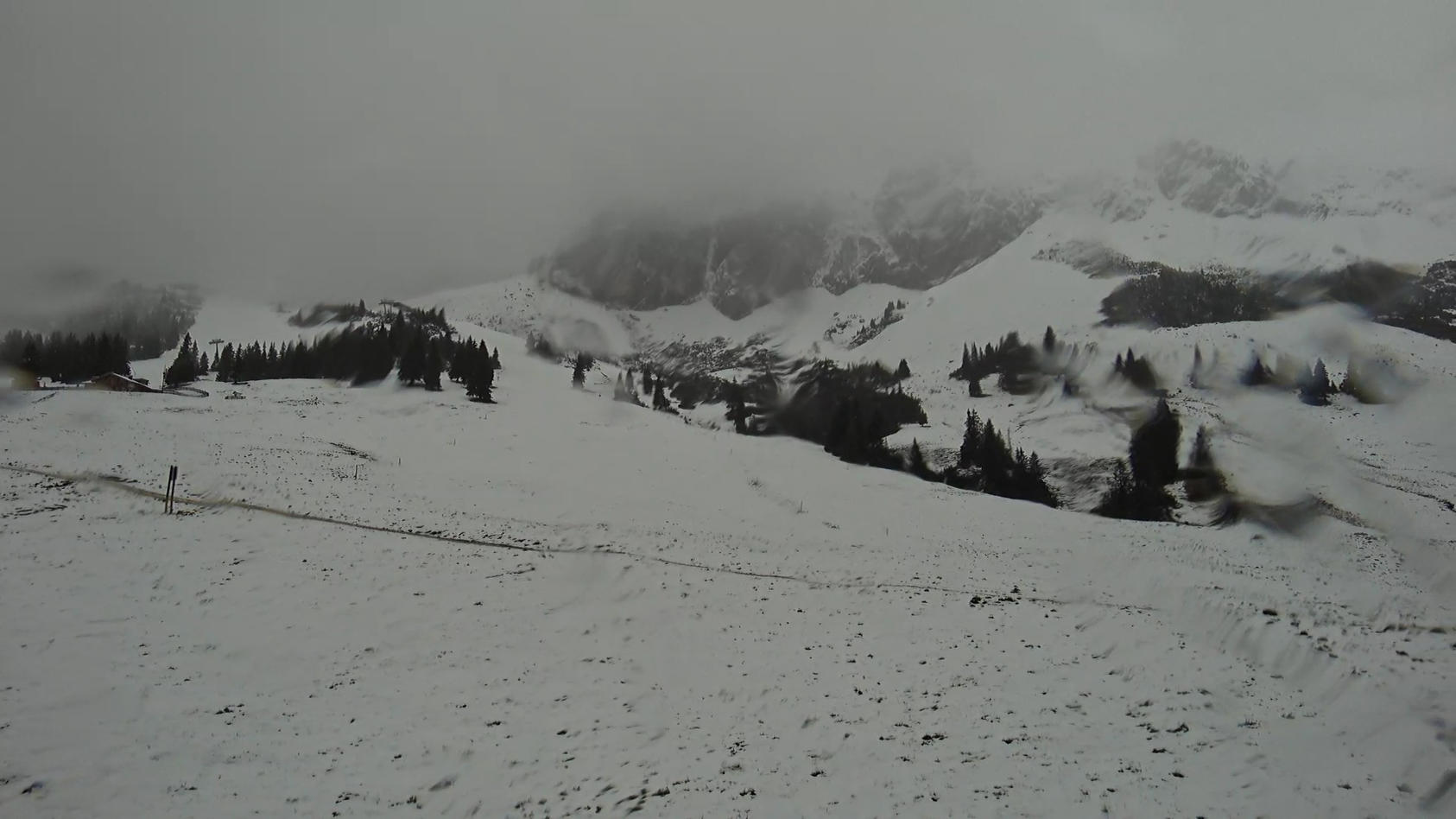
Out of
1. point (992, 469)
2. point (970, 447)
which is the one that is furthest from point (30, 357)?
point (970, 447)

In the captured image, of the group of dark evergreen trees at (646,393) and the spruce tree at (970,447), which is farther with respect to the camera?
the group of dark evergreen trees at (646,393)

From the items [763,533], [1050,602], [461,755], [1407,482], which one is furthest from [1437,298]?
[763,533]

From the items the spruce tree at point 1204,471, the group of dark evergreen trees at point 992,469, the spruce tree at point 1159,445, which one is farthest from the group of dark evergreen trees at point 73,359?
the spruce tree at point 1204,471

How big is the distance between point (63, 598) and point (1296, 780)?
86.8 feet

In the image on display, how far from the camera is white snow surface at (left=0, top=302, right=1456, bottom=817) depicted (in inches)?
301

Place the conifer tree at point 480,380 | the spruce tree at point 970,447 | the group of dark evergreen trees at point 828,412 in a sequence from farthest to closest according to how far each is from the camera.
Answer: the conifer tree at point 480,380, the group of dark evergreen trees at point 828,412, the spruce tree at point 970,447

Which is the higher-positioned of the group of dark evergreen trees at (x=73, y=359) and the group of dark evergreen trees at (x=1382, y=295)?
the group of dark evergreen trees at (x=1382, y=295)

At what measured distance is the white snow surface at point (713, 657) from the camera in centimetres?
766

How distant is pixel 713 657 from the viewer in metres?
17.5

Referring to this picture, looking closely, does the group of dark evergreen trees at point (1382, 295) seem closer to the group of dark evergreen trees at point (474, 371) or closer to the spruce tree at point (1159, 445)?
the spruce tree at point (1159, 445)

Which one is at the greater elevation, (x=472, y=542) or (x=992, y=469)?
(x=992, y=469)

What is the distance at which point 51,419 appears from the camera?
38844 millimetres

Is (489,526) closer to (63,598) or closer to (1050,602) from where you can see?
(63,598)

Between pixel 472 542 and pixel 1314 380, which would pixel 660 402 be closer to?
pixel 472 542
